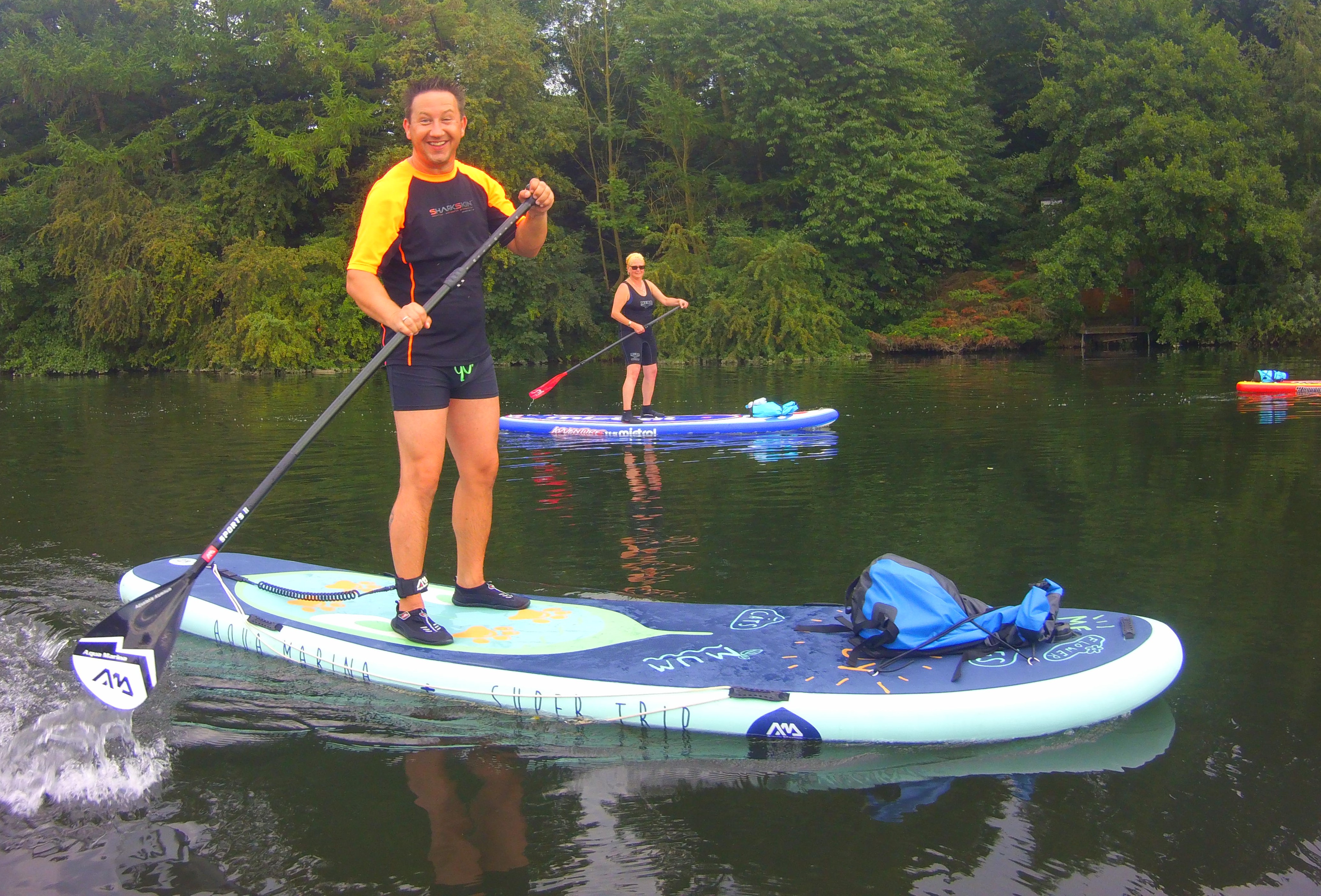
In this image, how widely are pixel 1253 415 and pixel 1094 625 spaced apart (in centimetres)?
862

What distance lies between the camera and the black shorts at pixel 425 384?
3.89 metres

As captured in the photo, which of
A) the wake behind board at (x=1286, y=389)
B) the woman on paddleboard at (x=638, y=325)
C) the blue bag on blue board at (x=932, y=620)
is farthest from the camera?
the wake behind board at (x=1286, y=389)

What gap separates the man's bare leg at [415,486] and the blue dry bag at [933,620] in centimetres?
158

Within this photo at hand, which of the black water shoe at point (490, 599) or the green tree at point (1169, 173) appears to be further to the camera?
the green tree at point (1169, 173)

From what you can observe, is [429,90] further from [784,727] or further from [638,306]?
[638,306]

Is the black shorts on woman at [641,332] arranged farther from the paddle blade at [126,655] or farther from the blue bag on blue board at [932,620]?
the paddle blade at [126,655]

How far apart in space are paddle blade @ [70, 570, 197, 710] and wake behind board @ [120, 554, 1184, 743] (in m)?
0.71

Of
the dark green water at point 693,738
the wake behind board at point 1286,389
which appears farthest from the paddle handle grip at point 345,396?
the wake behind board at point 1286,389

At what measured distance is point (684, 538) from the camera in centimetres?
598

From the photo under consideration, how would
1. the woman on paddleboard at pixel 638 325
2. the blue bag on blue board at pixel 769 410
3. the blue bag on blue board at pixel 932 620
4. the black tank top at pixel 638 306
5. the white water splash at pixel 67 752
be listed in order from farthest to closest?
the black tank top at pixel 638 306
the woman on paddleboard at pixel 638 325
the blue bag on blue board at pixel 769 410
the blue bag on blue board at pixel 932 620
the white water splash at pixel 67 752

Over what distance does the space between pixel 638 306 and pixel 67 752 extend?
8.77 meters

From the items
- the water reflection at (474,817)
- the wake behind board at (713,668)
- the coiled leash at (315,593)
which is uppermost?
the coiled leash at (315,593)

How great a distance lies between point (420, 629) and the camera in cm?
396

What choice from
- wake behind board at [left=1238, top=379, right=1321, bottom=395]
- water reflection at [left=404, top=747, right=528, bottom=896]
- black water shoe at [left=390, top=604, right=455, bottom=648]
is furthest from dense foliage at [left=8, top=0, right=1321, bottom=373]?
water reflection at [left=404, top=747, right=528, bottom=896]
